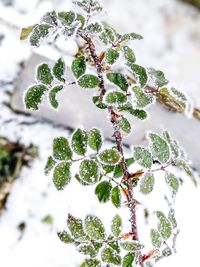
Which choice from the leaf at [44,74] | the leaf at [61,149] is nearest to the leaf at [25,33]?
the leaf at [44,74]

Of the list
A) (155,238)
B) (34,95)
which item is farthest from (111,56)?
(155,238)

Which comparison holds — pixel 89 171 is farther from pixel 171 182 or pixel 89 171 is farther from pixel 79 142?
pixel 171 182

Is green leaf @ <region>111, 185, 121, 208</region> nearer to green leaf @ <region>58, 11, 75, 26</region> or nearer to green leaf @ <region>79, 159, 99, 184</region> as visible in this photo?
green leaf @ <region>79, 159, 99, 184</region>

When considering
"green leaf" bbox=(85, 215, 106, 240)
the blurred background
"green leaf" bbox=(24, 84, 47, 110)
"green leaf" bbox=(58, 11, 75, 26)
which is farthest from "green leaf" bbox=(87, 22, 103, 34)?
the blurred background

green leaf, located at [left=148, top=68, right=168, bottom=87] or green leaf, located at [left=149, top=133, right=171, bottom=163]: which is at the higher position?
green leaf, located at [left=148, top=68, right=168, bottom=87]

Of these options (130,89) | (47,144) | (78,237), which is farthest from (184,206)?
(130,89)
